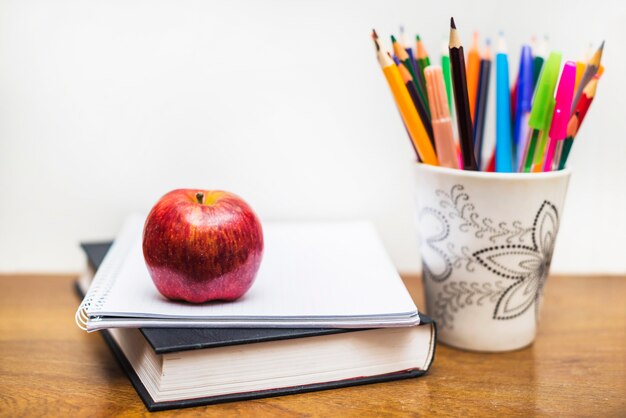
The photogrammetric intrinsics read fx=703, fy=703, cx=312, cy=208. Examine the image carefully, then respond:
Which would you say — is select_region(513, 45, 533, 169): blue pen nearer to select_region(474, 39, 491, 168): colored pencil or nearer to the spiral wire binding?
select_region(474, 39, 491, 168): colored pencil

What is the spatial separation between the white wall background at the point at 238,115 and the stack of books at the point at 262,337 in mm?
213

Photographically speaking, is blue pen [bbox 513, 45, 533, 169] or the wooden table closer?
the wooden table

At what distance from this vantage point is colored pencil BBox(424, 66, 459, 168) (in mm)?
573

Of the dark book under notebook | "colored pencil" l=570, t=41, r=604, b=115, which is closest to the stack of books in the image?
the dark book under notebook

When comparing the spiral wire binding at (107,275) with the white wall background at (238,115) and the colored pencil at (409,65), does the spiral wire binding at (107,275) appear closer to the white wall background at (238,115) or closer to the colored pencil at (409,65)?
the white wall background at (238,115)

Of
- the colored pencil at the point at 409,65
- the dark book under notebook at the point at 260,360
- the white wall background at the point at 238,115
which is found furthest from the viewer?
the white wall background at the point at 238,115

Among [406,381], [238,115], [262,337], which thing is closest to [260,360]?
[262,337]

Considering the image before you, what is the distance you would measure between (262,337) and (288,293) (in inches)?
3.3

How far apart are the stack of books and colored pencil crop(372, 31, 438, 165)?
0.38ft

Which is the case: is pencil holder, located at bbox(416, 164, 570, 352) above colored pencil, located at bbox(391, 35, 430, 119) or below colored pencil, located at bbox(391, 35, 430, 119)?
below

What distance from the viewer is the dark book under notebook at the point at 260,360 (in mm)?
509

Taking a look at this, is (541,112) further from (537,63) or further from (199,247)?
(199,247)

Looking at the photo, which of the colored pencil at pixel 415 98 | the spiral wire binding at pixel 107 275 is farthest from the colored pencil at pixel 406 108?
the spiral wire binding at pixel 107 275

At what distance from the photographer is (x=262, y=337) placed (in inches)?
20.3
